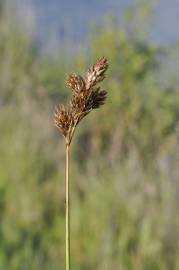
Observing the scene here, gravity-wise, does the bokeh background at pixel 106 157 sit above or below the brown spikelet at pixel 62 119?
above

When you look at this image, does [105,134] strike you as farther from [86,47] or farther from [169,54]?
[169,54]

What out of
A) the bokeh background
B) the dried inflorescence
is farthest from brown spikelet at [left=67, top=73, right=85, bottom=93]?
the bokeh background

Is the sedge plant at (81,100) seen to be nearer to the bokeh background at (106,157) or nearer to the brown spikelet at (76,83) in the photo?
the brown spikelet at (76,83)

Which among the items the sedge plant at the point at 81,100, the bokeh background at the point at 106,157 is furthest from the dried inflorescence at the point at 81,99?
the bokeh background at the point at 106,157

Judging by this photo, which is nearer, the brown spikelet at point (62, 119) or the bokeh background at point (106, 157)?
the brown spikelet at point (62, 119)

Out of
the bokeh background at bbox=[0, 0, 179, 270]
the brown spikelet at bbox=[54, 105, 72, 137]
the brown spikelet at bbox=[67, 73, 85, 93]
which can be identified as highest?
the bokeh background at bbox=[0, 0, 179, 270]

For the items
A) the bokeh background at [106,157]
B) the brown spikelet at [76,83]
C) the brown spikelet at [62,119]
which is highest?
the bokeh background at [106,157]

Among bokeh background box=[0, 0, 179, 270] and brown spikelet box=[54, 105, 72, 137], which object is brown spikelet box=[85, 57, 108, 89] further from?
bokeh background box=[0, 0, 179, 270]
